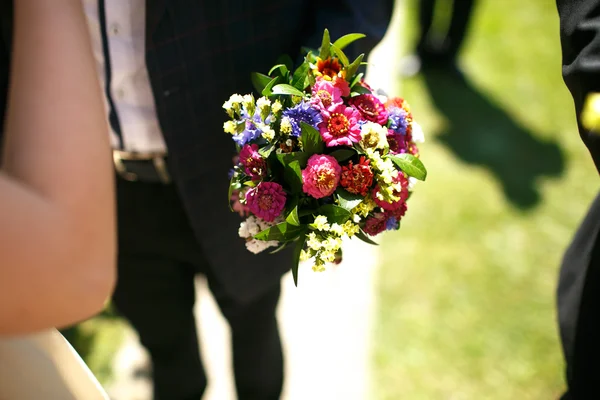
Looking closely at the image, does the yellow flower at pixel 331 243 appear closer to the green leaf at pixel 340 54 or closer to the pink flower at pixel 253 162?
the pink flower at pixel 253 162

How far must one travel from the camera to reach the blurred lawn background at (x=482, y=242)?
2.49 meters

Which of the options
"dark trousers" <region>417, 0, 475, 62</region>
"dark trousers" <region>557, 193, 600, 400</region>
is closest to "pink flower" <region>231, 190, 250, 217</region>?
"dark trousers" <region>557, 193, 600, 400</region>

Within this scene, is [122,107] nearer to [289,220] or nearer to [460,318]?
[289,220]

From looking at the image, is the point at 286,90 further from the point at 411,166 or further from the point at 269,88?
the point at 411,166

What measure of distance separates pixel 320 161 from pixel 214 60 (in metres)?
0.53

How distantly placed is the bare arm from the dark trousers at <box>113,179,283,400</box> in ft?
2.84

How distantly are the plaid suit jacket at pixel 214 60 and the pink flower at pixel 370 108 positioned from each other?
0.28 meters

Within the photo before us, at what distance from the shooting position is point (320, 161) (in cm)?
100

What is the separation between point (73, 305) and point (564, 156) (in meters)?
3.59

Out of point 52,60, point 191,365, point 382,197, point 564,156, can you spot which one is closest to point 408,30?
point 564,156

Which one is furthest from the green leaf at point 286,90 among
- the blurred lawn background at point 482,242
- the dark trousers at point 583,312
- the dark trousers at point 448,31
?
the dark trousers at point 448,31

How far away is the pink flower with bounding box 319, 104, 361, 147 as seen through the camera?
1024 millimetres

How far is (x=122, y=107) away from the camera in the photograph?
56.1 inches

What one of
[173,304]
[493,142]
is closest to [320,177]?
[173,304]
